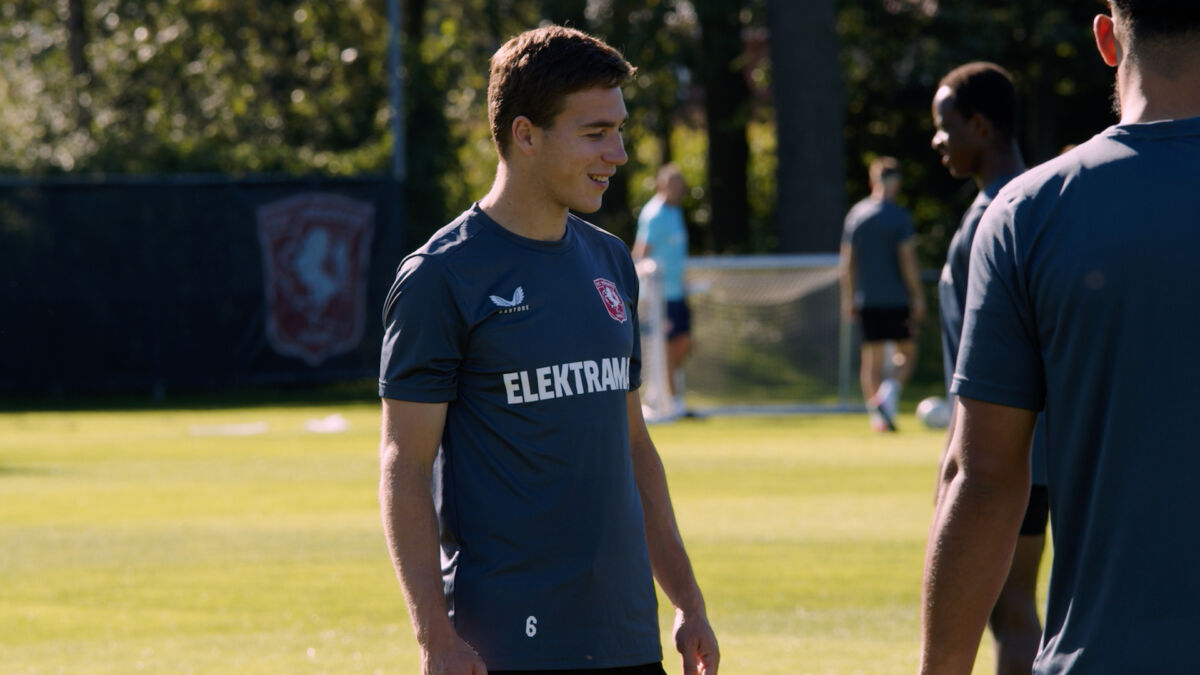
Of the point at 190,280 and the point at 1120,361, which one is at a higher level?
the point at 1120,361

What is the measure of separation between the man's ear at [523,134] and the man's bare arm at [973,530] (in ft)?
3.86

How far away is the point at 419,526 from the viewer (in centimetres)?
339

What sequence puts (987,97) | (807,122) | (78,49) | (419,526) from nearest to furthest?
(419,526)
(987,97)
(807,122)
(78,49)

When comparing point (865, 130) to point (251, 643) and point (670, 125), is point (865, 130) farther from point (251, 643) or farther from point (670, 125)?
point (251, 643)

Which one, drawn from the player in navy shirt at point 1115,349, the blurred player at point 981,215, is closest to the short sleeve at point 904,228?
the blurred player at point 981,215

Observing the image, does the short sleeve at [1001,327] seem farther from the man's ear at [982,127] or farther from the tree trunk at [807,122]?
the tree trunk at [807,122]

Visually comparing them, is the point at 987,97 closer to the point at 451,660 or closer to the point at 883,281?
the point at 451,660

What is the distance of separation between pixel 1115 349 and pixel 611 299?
1304mm

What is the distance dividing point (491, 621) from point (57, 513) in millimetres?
8922

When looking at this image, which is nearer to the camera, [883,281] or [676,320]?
[883,281]

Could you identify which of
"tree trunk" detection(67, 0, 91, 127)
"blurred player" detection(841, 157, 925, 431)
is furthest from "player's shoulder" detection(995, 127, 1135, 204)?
"tree trunk" detection(67, 0, 91, 127)

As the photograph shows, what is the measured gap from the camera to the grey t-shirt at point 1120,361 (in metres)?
2.56

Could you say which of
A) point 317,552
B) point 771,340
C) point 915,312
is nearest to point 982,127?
point 317,552

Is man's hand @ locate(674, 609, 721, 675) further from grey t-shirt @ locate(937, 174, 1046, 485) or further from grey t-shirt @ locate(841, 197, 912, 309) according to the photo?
grey t-shirt @ locate(841, 197, 912, 309)
